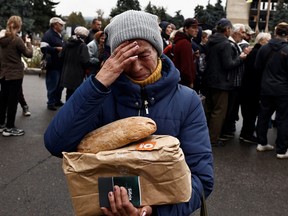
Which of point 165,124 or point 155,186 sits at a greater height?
point 165,124

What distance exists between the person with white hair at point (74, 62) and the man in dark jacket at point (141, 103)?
5.58 metres

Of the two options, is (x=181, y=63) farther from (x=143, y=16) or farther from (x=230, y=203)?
(x=143, y=16)

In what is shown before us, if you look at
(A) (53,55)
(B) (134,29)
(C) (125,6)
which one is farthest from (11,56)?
(C) (125,6)

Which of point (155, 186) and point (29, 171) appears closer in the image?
point (155, 186)

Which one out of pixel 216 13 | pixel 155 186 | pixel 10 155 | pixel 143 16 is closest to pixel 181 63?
pixel 10 155

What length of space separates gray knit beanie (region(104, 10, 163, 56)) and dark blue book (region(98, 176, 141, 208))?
1.87ft

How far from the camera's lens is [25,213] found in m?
3.50

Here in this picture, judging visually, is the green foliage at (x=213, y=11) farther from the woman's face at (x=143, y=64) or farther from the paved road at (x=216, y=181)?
the woman's face at (x=143, y=64)

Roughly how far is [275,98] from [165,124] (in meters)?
4.25

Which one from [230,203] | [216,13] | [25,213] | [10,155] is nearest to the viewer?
[25,213]

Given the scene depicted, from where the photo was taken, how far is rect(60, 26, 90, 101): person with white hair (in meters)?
7.07

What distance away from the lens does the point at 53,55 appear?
775cm

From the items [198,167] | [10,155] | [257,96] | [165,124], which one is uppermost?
[165,124]

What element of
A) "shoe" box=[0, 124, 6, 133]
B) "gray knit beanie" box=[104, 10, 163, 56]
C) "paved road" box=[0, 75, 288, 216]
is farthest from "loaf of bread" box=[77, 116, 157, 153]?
"shoe" box=[0, 124, 6, 133]
